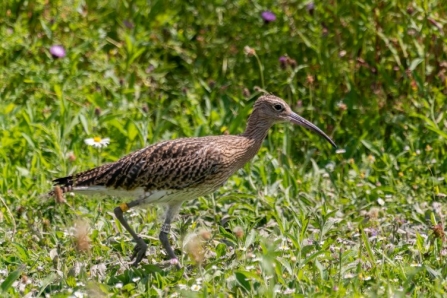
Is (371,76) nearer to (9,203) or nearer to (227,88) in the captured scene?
(227,88)

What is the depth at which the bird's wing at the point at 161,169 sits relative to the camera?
23.6 ft

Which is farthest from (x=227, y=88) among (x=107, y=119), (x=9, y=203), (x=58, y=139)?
(x=9, y=203)

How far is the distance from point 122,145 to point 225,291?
3.08 metres

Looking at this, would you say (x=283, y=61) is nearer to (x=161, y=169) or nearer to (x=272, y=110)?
(x=272, y=110)

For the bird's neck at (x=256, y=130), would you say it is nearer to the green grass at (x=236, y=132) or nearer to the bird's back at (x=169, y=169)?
the bird's back at (x=169, y=169)

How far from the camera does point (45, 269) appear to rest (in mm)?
6852

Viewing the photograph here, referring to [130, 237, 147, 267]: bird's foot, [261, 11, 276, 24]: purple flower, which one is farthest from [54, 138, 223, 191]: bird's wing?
[261, 11, 276, 24]: purple flower

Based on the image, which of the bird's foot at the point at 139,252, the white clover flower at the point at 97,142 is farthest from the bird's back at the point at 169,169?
the white clover flower at the point at 97,142

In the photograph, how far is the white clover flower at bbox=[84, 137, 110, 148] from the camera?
8531mm

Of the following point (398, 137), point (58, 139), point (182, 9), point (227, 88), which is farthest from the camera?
point (182, 9)

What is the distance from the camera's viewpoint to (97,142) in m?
8.58

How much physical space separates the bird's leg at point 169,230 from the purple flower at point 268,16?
3070mm

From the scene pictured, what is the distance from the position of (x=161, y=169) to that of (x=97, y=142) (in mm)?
1459

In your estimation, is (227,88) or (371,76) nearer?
(371,76)
